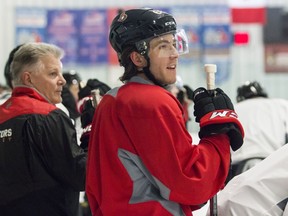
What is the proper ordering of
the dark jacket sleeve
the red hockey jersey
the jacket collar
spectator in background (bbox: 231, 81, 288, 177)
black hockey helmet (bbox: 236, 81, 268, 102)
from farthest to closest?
1. black hockey helmet (bbox: 236, 81, 268, 102)
2. spectator in background (bbox: 231, 81, 288, 177)
3. the jacket collar
4. the dark jacket sleeve
5. the red hockey jersey

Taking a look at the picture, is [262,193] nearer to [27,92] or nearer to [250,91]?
[27,92]

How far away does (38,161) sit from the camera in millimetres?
2697

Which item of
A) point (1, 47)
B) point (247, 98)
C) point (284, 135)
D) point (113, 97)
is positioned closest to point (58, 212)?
point (113, 97)

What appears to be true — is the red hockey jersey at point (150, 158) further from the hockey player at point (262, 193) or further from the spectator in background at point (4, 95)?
the spectator in background at point (4, 95)

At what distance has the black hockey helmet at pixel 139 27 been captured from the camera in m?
2.13

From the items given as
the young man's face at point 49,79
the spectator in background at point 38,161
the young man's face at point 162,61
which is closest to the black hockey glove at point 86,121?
the spectator in background at point 38,161

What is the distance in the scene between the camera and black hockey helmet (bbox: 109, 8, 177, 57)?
213 cm

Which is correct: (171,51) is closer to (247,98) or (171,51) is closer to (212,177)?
(212,177)

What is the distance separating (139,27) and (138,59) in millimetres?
99

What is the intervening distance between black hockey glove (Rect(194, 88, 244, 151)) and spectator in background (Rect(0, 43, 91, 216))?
2.35 feet

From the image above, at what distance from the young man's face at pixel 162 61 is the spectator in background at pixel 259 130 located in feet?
6.97

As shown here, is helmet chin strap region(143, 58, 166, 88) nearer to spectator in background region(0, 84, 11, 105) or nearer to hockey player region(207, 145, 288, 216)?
hockey player region(207, 145, 288, 216)

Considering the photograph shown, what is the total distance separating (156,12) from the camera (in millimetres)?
2191

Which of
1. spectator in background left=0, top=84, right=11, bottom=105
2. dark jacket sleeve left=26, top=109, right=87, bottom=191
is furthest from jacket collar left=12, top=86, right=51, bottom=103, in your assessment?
spectator in background left=0, top=84, right=11, bottom=105
